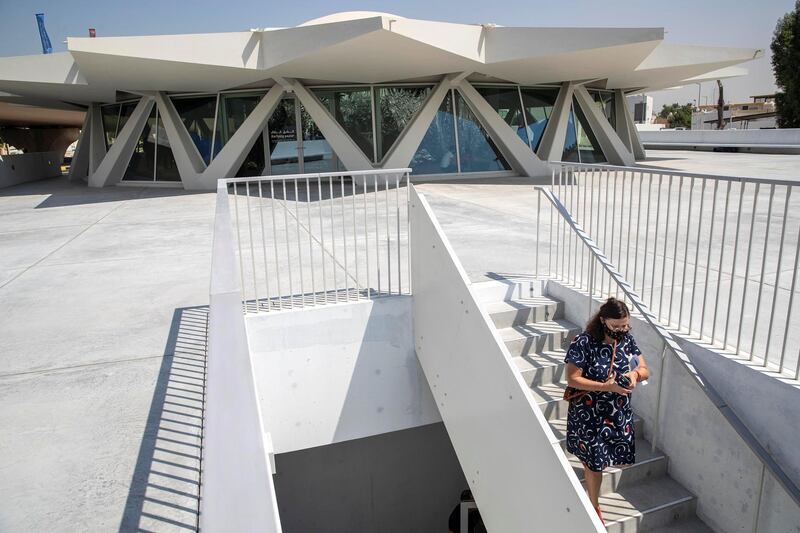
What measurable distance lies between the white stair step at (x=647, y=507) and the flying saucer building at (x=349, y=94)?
32.4 feet

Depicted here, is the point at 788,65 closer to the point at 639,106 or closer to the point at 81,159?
the point at 639,106

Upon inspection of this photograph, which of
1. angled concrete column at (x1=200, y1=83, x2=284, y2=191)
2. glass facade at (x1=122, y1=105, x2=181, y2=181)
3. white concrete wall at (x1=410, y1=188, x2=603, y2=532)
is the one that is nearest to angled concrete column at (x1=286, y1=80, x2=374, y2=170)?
angled concrete column at (x1=200, y1=83, x2=284, y2=191)

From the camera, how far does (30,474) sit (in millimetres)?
3039

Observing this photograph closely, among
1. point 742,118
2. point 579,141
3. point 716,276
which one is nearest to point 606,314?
point 716,276

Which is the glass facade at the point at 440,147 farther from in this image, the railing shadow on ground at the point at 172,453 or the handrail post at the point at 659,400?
the railing shadow on ground at the point at 172,453

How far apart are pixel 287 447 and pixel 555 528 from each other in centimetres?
356

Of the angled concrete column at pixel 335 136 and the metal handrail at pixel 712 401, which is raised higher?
the angled concrete column at pixel 335 136

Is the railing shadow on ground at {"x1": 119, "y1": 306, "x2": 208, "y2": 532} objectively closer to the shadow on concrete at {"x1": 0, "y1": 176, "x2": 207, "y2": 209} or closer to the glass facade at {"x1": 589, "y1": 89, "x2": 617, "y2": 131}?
the shadow on concrete at {"x1": 0, "y1": 176, "x2": 207, "y2": 209}

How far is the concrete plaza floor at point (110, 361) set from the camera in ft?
9.27

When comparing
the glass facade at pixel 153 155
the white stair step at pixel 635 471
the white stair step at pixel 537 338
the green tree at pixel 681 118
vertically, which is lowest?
the white stair step at pixel 635 471

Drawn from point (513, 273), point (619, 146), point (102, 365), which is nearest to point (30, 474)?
point (102, 365)

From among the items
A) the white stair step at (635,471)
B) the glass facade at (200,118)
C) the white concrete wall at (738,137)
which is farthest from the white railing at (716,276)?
the white concrete wall at (738,137)

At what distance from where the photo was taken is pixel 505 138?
59.2 ft

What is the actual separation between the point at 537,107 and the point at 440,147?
4.21 meters
